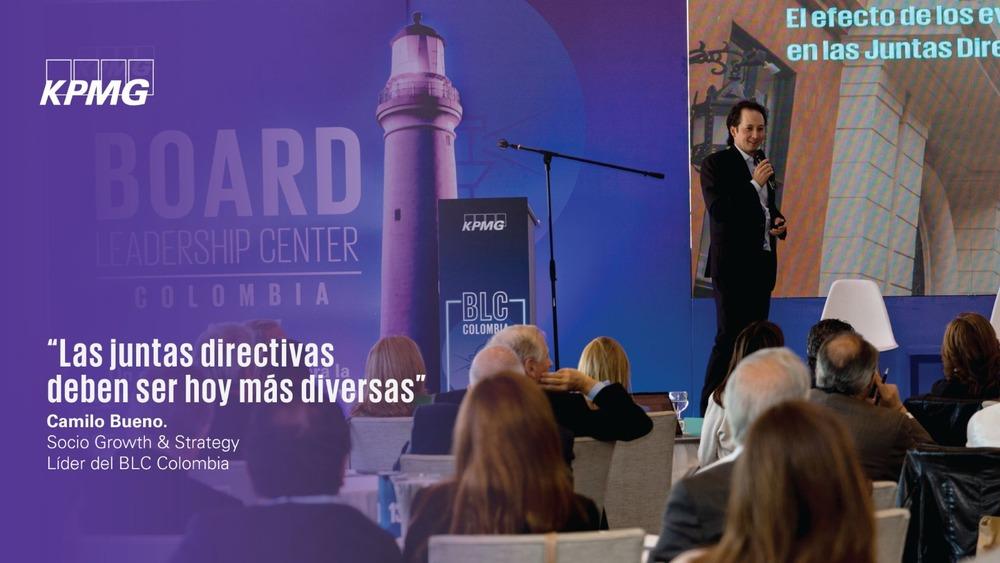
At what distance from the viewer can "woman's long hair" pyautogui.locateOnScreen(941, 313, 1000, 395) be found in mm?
4531

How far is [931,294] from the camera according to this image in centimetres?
757

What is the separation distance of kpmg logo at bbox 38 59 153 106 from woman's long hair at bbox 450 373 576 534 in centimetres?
539

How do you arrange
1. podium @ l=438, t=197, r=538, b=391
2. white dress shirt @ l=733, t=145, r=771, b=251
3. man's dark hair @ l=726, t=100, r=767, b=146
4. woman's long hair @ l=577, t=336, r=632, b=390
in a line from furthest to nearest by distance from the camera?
podium @ l=438, t=197, r=538, b=391, white dress shirt @ l=733, t=145, r=771, b=251, man's dark hair @ l=726, t=100, r=767, b=146, woman's long hair @ l=577, t=336, r=632, b=390

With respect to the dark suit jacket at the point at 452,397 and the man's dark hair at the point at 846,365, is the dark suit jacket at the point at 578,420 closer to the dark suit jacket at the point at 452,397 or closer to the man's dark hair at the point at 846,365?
the dark suit jacket at the point at 452,397

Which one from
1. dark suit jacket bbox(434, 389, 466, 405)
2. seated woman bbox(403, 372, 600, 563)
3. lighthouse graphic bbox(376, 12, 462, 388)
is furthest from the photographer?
lighthouse graphic bbox(376, 12, 462, 388)

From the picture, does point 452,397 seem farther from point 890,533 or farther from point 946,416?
point 890,533

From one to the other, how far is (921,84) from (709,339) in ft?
7.40

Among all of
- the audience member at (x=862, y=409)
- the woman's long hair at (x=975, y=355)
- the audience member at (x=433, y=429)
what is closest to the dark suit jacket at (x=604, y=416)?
the audience member at (x=433, y=429)

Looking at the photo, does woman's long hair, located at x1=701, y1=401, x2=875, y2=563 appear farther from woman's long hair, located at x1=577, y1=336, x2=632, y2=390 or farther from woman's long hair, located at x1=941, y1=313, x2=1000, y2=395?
woman's long hair, located at x1=941, y1=313, x2=1000, y2=395

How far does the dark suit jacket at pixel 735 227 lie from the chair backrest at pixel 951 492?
2690mm

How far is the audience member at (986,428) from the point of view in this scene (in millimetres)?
3686

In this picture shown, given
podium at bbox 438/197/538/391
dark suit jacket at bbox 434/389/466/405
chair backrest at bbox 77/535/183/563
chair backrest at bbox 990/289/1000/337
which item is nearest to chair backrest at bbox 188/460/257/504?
chair backrest at bbox 77/535/183/563

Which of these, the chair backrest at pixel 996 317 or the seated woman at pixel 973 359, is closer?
the seated woman at pixel 973 359

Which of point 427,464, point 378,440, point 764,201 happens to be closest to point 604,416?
point 427,464
